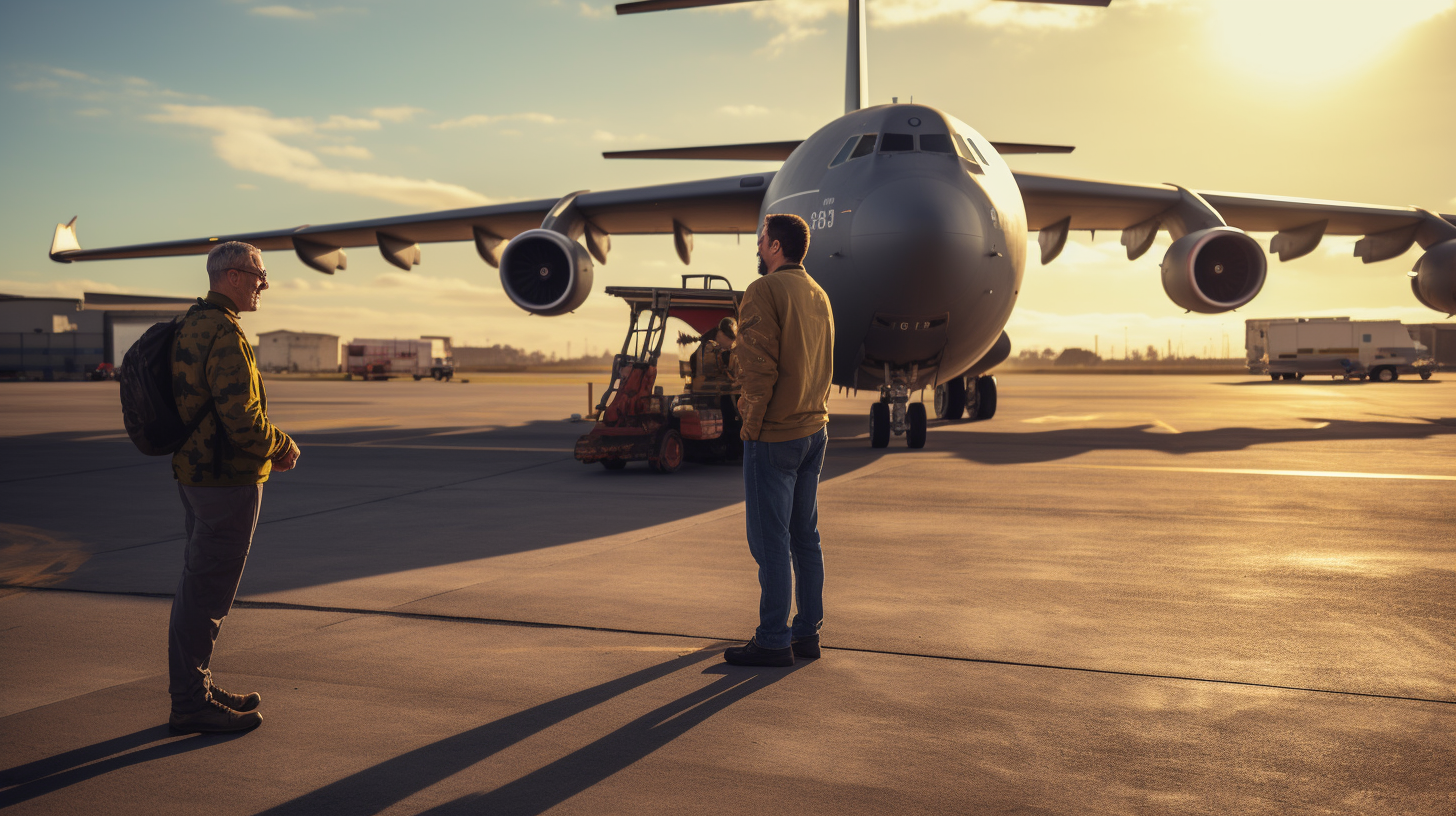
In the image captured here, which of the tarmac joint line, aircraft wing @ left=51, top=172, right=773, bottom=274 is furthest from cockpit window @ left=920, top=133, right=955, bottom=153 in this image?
the tarmac joint line

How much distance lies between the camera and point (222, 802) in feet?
9.36

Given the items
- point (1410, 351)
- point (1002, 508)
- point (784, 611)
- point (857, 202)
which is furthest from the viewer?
point (1410, 351)

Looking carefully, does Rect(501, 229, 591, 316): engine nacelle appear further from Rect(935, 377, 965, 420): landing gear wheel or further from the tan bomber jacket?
the tan bomber jacket

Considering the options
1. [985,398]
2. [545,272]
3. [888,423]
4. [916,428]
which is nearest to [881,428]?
[888,423]

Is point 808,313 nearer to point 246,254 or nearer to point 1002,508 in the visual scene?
point 246,254

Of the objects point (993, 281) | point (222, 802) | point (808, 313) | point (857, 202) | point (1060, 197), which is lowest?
point (222, 802)

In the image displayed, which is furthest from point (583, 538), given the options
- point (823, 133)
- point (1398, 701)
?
point (823, 133)

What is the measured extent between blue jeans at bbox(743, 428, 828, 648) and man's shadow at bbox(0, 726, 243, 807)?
2.09 meters

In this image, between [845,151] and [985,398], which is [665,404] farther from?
[985,398]

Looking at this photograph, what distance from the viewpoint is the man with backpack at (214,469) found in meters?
3.38

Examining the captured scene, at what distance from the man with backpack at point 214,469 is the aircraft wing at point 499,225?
13674 millimetres

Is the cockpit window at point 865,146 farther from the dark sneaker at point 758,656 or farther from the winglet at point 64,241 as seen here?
the winglet at point 64,241

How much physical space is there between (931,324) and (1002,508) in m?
3.70

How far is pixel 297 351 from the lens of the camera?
254 feet
